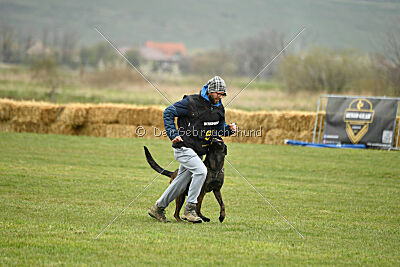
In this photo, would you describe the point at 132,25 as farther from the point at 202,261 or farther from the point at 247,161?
the point at 202,261

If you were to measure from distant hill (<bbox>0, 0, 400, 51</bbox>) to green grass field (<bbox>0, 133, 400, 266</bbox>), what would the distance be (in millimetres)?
128882

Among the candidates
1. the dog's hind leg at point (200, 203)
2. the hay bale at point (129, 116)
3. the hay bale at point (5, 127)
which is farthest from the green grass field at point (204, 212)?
the hay bale at point (5, 127)

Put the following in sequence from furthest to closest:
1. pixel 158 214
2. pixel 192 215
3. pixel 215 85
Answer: pixel 158 214
pixel 192 215
pixel 215 85

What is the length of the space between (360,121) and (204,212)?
15661mm

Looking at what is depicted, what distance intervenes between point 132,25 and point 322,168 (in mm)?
159819

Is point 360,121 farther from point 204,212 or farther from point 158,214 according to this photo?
point 158,214

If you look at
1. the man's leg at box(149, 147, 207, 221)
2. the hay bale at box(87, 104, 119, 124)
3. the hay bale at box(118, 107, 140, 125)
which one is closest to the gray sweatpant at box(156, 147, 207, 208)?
the man's leg at box(149, 147, 207, 221)

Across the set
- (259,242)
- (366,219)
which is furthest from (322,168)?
(259,242)

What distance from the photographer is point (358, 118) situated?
24.6 metres

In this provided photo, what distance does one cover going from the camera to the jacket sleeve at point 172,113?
860cm

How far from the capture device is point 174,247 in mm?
7004

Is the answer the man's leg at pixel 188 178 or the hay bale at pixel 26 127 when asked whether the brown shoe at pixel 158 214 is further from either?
the hay bale at pixel 26 127

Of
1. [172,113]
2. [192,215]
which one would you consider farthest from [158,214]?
[172,113]

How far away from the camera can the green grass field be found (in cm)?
679
